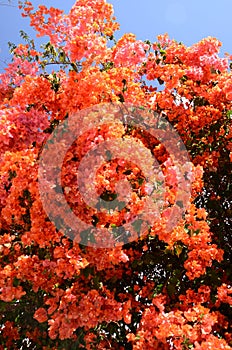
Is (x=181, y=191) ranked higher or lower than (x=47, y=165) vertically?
lower

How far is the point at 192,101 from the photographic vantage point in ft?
18.7

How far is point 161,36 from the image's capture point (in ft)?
20.3

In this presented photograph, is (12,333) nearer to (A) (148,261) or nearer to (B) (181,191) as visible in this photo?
(A) (148,261)

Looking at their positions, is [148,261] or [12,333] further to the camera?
Answer: [12,333]

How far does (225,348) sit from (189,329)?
337 millimetres

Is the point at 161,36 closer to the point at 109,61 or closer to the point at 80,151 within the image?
the point at 109,61

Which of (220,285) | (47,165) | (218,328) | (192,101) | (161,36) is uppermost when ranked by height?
(161,36)

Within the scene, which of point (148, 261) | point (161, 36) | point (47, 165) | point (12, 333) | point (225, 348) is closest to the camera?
point (225, 348)

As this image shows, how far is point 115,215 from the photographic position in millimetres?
3869

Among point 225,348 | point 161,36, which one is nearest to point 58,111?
point 161,36

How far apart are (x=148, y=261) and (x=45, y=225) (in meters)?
1.31

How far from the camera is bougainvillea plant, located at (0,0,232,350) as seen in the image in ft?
12.8

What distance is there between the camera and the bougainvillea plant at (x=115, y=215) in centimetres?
391

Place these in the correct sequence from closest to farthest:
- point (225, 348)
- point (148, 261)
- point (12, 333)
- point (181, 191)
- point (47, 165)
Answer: point (225, 348), point (47, 165), point (181, 191), point (148, 261), point (12, 333)
